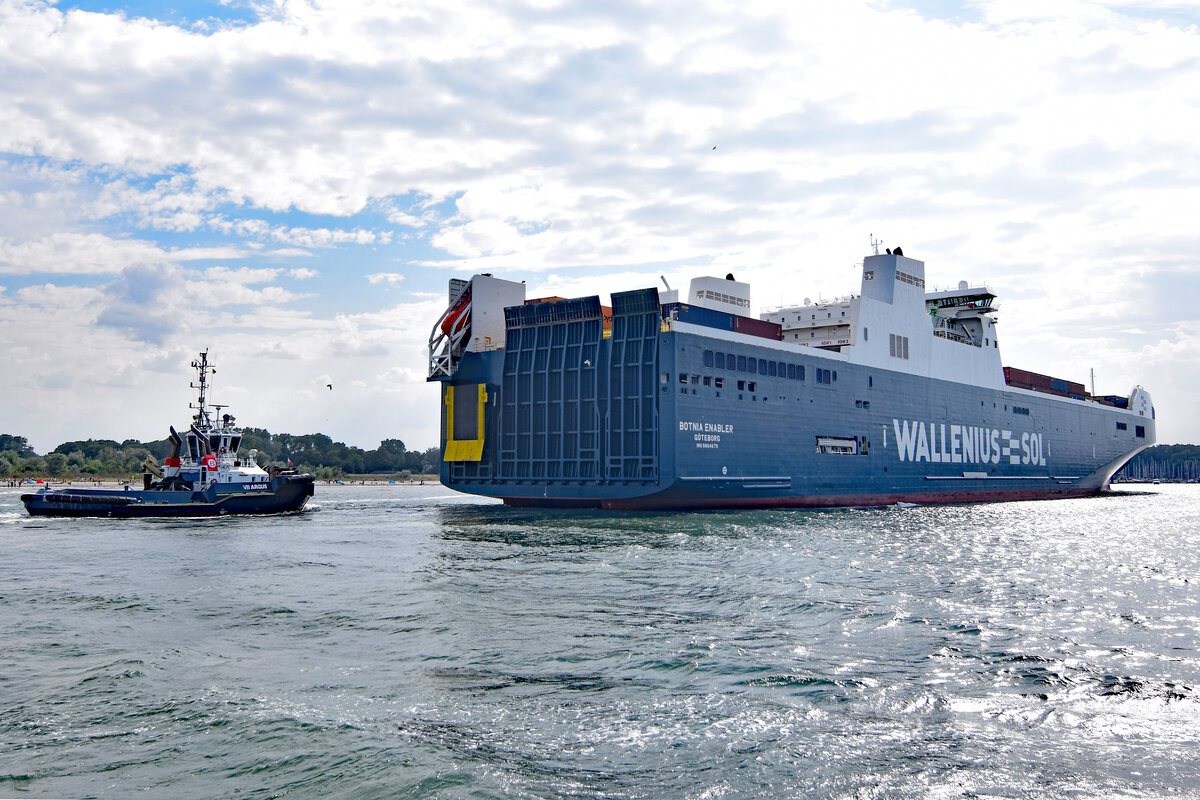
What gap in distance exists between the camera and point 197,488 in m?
38.3

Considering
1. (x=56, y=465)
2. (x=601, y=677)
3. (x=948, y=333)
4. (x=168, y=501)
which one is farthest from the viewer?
(x=56, y=465)

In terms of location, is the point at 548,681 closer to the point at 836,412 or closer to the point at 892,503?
the point at 836,412

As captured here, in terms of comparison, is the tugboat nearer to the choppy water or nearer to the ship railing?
the choppy water

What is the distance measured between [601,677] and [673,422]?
2433 cm

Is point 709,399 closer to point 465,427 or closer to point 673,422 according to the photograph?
point 673,422

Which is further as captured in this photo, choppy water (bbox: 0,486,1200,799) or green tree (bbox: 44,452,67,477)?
green tree (bbox: 44,452,67,477)

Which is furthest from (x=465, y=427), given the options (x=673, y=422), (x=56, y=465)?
(x=56, y=465)

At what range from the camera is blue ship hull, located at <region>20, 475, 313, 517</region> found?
123ft

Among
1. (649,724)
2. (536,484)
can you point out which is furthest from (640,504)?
(649,724)

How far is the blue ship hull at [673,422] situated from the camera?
35406 mm

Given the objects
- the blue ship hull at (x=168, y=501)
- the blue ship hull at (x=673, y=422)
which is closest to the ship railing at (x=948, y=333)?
the blue ship hull at (x=673, y=422)

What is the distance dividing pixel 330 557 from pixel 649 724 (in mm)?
16133

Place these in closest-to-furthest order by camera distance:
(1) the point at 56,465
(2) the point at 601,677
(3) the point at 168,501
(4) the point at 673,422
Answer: (2) the point at 601,677 → (4) the point at 673,422 → (3) the point at 168,501 → (1) the point at 56,465

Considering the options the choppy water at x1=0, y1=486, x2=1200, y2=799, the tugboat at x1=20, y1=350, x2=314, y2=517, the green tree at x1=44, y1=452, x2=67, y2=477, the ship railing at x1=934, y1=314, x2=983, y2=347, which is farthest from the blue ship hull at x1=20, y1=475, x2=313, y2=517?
the green tree at x1=44, y1=452, x2=67, y2=477
